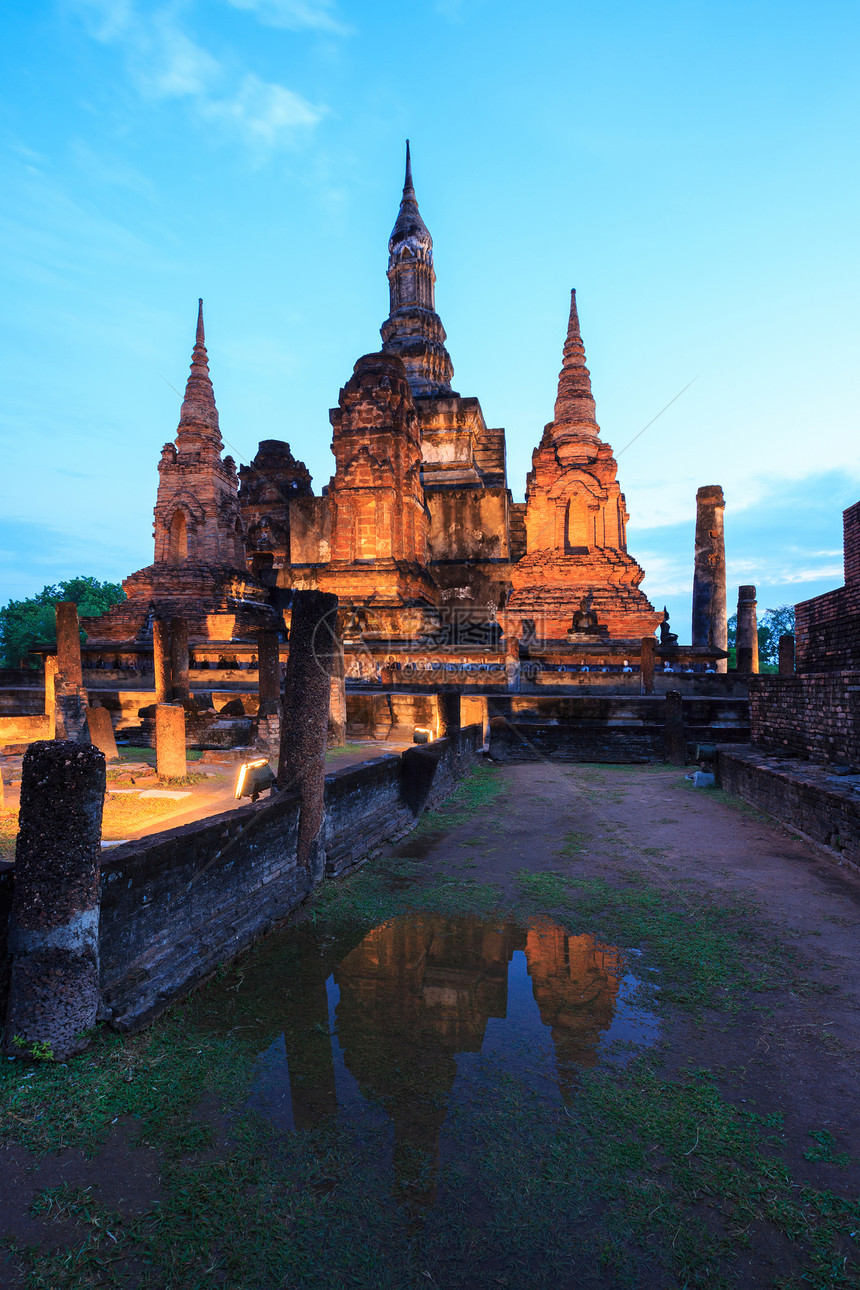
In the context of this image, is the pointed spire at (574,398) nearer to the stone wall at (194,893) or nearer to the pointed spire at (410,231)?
the pointed spire at (410,231)

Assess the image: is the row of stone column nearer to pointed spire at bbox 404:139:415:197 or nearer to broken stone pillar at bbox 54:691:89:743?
broken stone pillar at bbox 54:691:89:743

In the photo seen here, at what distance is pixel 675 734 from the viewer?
37.4 ft

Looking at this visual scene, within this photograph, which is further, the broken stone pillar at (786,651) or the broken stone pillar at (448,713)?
the broken stone pillar at (786,651)

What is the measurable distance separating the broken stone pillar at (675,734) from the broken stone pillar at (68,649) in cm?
1008

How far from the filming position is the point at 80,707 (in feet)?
30.4

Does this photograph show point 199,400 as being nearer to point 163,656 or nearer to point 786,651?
point 163,656

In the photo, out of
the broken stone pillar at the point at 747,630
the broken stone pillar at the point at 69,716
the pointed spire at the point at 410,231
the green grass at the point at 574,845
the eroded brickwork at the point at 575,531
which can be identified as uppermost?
the pointed spire at the point at 410,231

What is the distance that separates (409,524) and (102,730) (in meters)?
14.6

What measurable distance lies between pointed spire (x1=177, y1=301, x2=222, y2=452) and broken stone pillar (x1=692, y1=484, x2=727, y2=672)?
73.3ft

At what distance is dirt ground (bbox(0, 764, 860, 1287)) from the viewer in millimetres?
2004

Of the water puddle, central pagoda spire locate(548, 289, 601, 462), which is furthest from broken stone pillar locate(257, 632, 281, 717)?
central pagoda spire locate(548, 289, 601, 462)

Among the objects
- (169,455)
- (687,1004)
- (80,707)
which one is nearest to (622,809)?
(687,1004)

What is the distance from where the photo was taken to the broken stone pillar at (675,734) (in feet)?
37.3

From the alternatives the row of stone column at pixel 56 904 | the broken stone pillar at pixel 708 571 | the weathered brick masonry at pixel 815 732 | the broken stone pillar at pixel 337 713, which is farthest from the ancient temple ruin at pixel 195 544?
the row of stone column at pixel 56 904
